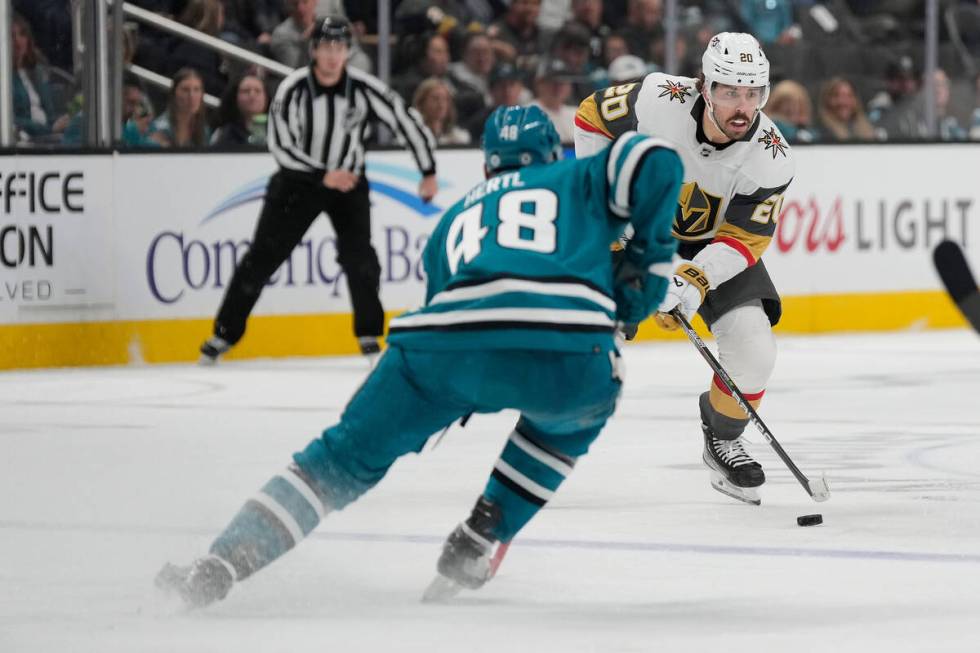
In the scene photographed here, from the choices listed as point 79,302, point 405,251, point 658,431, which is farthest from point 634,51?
point 658,431

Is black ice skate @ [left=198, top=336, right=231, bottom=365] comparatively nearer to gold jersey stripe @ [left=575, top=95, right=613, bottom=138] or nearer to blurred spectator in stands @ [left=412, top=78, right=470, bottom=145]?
blurred spectator in stands @ [left=412, top=78, right=470, bottom=145]

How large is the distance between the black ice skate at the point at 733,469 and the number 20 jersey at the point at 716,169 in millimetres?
470

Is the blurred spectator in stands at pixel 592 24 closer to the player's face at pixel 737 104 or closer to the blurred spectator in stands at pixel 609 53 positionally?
the blurred spectator in stands at pixel 609 53

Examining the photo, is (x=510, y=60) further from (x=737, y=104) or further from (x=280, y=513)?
(x=280, y=513)

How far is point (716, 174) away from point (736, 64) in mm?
312

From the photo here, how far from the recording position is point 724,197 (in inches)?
186

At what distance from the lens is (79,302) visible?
25.6ft

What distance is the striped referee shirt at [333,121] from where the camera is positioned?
25.6 ft

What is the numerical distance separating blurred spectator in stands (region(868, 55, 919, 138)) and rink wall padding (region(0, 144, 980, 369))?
198 mm

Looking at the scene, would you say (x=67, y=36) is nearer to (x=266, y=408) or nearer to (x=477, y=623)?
(x=266, y=408)

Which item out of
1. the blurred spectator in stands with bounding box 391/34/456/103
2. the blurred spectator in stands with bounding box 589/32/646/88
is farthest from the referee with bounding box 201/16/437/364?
the blurred spectator in stands with bounding box 589/32/646/88

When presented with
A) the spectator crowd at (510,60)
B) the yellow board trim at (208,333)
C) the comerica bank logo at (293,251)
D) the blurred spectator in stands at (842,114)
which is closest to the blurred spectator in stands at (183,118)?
the spectator crowd at (510,60)

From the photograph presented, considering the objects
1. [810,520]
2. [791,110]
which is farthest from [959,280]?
→ [791,110]

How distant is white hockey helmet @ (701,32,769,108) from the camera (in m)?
4.50
